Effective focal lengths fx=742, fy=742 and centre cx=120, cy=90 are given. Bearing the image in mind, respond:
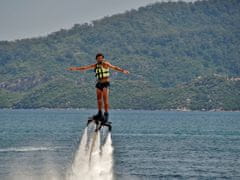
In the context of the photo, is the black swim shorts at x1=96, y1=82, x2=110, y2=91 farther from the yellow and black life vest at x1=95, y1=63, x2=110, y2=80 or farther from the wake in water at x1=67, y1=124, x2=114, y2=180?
the wake in water at x1=67, y1=124, x2=114, y2=180

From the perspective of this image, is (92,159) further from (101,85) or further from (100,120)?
(101,85)

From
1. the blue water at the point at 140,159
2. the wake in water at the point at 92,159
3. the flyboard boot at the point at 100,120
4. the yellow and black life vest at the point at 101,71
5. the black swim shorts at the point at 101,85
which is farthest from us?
the blue water at the point at 140,159

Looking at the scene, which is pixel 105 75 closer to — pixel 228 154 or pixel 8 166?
pixel 8 166

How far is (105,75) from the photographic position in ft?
96.7

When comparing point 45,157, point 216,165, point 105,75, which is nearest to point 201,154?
point 216,165

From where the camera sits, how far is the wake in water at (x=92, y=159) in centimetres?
3216

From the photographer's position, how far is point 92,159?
32906 millimetres

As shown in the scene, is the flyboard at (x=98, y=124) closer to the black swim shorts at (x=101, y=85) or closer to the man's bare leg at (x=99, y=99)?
the man's bare leg at (x=99, y=99)

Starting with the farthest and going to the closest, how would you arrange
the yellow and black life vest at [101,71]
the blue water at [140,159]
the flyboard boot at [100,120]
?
the blue water at [140,159]
the flyboard boot at [100,120]
the yellow and black life vest at [101,71]

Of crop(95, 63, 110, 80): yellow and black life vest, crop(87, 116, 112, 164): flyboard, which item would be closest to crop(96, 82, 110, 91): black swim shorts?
crop(95, 63, 110, 80): yellow and black life vest

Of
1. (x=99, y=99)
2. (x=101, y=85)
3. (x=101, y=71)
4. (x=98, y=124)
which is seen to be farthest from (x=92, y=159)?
(x=101, y=71)

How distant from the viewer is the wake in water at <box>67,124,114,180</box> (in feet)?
105

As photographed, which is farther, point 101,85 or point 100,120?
point 100,120

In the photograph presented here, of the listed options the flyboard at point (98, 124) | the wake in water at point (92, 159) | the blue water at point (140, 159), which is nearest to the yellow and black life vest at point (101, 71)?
the flyboard at point (98, 124)
